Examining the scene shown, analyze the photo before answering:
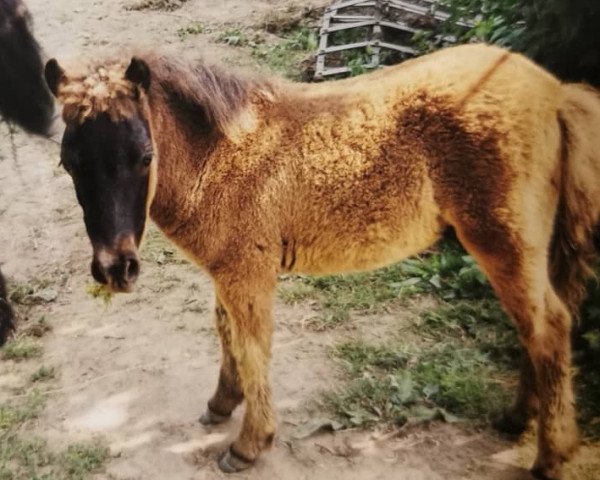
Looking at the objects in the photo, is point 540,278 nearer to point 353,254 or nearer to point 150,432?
point 353,254

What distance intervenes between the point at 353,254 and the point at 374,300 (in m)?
1.51

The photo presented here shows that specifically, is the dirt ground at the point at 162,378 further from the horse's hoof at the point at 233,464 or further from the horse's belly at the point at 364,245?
the horse's belly at the point at 364,245

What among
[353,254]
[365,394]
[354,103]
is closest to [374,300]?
[365,394]

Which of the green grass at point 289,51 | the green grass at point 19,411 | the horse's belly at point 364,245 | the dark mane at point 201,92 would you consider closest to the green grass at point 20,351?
the green grass at point 19,411

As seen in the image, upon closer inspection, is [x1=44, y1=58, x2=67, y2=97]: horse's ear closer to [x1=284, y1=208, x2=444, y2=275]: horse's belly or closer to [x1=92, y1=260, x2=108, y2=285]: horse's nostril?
[x1=92, y1=260, x2=108, y2=285]: horse's nostril

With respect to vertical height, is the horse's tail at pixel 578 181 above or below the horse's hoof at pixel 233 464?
above

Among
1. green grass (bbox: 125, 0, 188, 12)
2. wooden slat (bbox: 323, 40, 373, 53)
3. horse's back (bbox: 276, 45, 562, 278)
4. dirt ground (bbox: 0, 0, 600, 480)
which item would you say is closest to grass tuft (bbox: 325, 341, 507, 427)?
dirt ground (bbox: 0, 0, 600, 480)

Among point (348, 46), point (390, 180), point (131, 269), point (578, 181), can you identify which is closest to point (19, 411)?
point (131, 269)

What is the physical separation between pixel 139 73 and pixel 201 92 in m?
0.36

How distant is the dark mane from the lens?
2.95 m

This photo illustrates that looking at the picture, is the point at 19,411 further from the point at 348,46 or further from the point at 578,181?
the point at 348,46

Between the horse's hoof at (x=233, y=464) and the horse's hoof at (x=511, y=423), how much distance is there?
1305mm

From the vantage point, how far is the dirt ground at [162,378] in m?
3.35

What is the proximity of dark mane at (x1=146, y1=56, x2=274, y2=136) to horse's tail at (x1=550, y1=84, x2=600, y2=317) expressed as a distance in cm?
145
